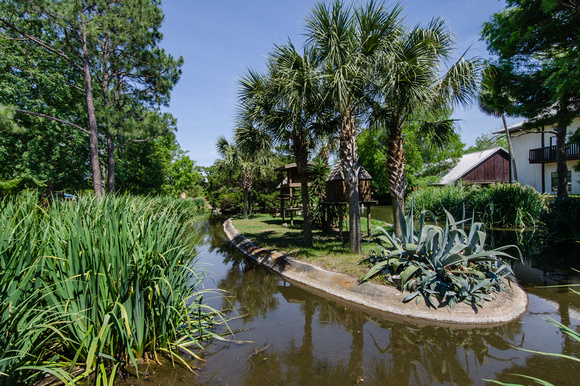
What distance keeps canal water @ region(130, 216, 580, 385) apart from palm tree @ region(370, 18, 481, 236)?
127 inches

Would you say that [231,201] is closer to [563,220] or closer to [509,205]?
[509,205]

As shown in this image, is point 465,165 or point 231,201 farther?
point 465,165

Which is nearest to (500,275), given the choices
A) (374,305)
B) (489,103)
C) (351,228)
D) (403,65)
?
(374,305)

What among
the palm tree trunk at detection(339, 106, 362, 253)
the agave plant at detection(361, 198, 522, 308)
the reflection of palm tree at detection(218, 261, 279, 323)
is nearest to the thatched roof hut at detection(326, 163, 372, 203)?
the palm tree trunk at detection(339, 106, 362, 253)

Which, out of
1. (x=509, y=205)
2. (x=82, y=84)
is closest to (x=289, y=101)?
(x=509, y=205)

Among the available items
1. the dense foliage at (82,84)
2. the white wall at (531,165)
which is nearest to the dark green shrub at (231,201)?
the dense foliage at (82,84)

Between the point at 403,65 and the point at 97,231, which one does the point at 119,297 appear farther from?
the point at 403,65

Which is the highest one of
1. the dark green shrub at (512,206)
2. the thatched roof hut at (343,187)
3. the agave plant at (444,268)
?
the thatched roof hut at (343,187)

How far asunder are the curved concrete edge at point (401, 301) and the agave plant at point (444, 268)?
16cm

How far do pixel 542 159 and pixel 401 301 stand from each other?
98.1ft

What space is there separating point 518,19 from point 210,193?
30.7 meters

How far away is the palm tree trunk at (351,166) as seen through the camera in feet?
30.0

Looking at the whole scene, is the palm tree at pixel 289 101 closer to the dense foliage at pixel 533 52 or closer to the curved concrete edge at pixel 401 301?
the curved concrete edge at pixel 401 301

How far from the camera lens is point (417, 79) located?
8164mm
